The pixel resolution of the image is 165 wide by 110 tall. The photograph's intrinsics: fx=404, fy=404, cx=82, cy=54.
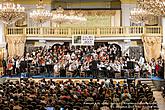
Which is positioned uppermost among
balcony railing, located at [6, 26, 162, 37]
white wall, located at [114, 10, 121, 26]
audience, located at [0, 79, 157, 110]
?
white wall, located at [114, 10, 121, 26]

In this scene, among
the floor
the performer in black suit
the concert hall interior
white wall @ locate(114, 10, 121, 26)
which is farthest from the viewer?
white wall @ locate(114, 10, 121, 26)

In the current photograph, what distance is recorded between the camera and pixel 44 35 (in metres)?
29.6

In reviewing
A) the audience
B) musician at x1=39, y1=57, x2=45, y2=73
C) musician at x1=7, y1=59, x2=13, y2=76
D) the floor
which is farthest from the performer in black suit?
the audience

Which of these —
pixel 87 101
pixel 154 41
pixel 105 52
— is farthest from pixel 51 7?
pixel 87 101

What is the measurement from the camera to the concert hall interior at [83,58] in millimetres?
14578

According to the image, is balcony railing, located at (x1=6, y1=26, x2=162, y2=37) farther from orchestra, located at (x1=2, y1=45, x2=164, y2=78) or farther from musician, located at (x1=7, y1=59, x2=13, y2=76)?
musician, located at (x1=7, y1=59, x2=13, y2=76)

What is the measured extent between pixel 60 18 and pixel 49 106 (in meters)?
14.7

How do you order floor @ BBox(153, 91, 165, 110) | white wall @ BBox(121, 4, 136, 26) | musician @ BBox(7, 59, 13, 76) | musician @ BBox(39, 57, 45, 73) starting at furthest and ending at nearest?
white wall @ BBox(121, 4, 136, 26) < musician @ BBox(7, 59, 13, 76) < musician @ BBox(39, 57, 45, 73) < floor @ BBox(153, 91, 165, 110)

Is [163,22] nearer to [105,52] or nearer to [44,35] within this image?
[105,52]

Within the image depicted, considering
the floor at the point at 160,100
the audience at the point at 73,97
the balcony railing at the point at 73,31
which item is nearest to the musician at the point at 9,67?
the balcony railing at the point at 73,31

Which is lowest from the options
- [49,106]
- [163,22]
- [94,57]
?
[49,106]

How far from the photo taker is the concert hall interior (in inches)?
574

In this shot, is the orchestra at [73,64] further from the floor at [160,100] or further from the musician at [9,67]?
the floor at [160,100]

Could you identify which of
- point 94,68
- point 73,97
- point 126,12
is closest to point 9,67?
point 94,68
